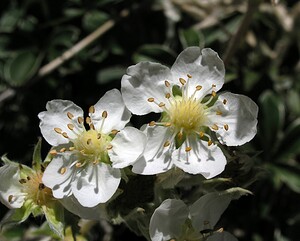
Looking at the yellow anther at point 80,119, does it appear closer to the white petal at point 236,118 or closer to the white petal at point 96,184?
the white petal at point 96,184

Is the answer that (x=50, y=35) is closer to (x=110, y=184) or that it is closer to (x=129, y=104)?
(x=129, y=104)

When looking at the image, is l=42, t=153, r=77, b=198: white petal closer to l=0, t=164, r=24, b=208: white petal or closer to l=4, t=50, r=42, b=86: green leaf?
l=0, t=164, r=24, b=208: white petal

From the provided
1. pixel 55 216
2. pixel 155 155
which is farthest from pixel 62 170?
pixel 155 155

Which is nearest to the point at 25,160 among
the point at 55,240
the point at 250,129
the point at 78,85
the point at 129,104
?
the point at 78,85

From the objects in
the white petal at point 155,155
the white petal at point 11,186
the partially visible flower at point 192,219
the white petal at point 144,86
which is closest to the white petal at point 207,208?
the partially visible flower at point 192,219

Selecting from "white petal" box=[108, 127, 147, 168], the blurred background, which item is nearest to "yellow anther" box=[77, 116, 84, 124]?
"white petal" box=[108, 127, 147, 168]

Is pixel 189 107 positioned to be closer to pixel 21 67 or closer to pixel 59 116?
pixel 59 116
